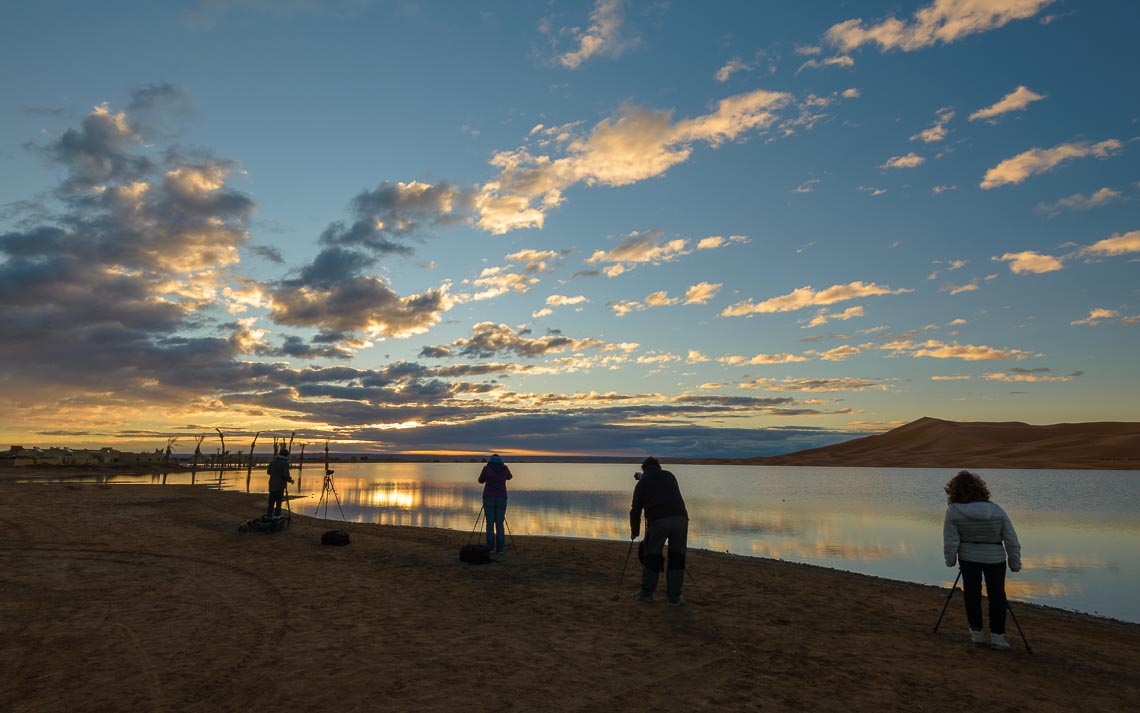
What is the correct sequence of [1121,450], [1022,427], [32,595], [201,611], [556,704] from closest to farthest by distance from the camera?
[556,704] → [201,611] → [32,595] → [1121,450] → [1022,427]

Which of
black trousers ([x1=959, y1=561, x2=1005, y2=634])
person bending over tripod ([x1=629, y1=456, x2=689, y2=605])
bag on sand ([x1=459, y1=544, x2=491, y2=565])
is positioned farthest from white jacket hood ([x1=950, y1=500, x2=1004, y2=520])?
bag on sand ([x1=459, y1=544, x2=491, y2=565])

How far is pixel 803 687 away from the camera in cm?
674

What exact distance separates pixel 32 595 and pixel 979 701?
1477 cm

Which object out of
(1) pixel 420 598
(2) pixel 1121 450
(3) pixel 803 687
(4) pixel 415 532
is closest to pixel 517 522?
(4) pixel 415 532

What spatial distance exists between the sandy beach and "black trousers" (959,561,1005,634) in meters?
0.42

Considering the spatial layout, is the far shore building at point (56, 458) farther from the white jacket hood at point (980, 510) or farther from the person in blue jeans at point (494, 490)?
the white jacket hood at point (980, 510)

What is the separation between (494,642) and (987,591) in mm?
7048

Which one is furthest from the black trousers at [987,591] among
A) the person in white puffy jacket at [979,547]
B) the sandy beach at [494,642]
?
the sandy beach at [494,642]

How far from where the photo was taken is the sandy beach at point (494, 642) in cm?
632

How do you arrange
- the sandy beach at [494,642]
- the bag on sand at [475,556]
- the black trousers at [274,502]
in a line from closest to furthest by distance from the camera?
the sandy beach at [494,642] → the bag on sand at [475,556] → the black trousers at [274,502]

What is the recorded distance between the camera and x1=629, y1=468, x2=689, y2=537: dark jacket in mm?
10531

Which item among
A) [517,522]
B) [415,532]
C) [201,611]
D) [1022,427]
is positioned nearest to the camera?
[201,611]

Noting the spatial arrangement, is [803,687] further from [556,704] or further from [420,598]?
[420,598]

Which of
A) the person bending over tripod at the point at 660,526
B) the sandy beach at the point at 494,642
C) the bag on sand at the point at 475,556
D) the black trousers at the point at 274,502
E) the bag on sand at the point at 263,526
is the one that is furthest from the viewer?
the black trousers at the point at 274,502
